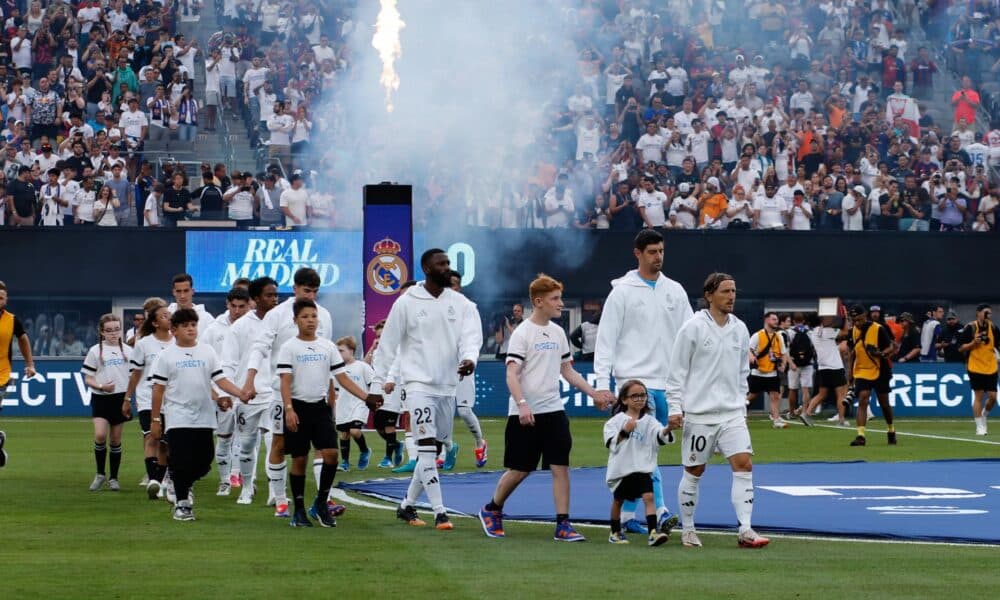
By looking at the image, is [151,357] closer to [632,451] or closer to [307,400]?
[307,400]

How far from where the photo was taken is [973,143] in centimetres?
3622

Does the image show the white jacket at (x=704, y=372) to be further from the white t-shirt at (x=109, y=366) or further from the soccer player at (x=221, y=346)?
the white t-shirt at (x=109, y=366)

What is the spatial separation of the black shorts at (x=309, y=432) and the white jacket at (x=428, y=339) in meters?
0.49

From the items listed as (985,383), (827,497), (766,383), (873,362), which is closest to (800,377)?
(766,383)

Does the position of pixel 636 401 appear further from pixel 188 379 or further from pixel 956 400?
pixel 956 400

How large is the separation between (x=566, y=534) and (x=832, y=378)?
18476 millimetres

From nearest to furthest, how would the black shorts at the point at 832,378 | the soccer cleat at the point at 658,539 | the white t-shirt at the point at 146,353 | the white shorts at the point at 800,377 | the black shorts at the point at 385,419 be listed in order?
1. the soccer cleat at the point at 658,539
2. the white t-shirt at the point at 146,353
3. the black shorts at the point at 385,419
4. the black shorts at the point at 832,378
5. the white shorts at the point at 800,377

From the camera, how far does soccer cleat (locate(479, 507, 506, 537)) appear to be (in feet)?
41.0

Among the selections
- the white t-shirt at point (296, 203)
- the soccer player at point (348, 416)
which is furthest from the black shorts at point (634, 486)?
the white t-shirt at point (296, 203)

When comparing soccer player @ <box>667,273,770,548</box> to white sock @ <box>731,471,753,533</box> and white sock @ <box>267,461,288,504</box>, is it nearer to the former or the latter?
white sock @ <box>731,471,753,533</box>

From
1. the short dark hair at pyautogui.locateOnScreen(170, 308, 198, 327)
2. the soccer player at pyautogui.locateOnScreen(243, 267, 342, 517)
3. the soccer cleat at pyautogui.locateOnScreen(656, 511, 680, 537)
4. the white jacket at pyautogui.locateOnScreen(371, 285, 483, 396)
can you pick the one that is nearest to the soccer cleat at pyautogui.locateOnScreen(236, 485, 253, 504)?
the soccer player at pyautogui.locateOnScreen(243, 267, 342, 517)

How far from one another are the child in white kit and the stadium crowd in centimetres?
2014

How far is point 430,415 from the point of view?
1323 centimetres

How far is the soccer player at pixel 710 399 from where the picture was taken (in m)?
11.9
